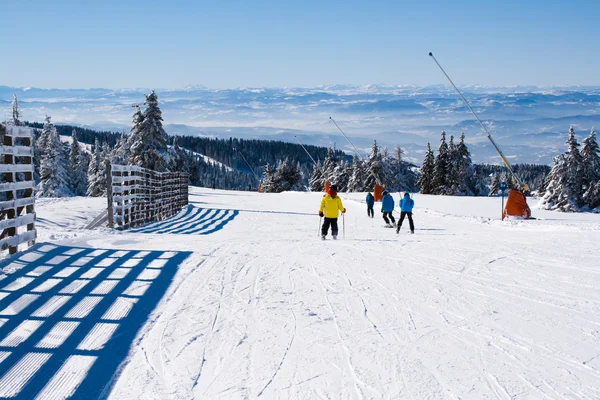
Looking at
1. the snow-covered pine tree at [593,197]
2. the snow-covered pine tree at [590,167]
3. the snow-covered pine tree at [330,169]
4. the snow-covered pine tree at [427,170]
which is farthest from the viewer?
the snow-covered pine tree at [330,169]

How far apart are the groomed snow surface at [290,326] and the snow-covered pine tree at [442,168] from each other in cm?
5922

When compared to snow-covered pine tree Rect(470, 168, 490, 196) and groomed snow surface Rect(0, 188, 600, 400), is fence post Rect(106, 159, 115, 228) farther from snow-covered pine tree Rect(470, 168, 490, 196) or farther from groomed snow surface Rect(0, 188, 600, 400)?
snow-covered pine tree Rect(470, 168, 490, 196)

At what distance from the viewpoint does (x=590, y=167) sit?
47.0 meters

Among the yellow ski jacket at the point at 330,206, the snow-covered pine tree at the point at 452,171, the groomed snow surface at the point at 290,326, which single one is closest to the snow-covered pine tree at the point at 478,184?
the snow-covered pine tree at the point at 452,171

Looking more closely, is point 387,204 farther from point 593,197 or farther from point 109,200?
point 593,197

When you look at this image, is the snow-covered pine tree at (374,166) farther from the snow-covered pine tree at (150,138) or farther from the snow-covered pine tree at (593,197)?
the snow-covered pine tree at (150,138)

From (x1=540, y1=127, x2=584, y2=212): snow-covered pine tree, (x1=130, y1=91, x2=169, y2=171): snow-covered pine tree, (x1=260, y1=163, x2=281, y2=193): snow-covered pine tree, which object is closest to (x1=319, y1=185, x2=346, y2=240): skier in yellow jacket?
(x1=130, y1=91, x2=169, y2=171): snow-covered pine tree

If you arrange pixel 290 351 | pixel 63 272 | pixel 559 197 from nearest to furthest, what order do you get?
pixel 290 351 → pixel 63 272 → pixel 559 197

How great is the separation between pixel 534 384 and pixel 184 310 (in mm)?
3645

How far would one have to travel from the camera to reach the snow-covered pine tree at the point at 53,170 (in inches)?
2184

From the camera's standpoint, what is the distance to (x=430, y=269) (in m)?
8.32

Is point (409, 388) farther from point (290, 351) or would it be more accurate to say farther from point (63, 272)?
point (63, 272)

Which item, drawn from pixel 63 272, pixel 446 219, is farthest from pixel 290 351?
pixel 446 219

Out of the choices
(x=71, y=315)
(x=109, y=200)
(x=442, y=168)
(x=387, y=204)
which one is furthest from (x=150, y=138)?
(x=442, y=168)
